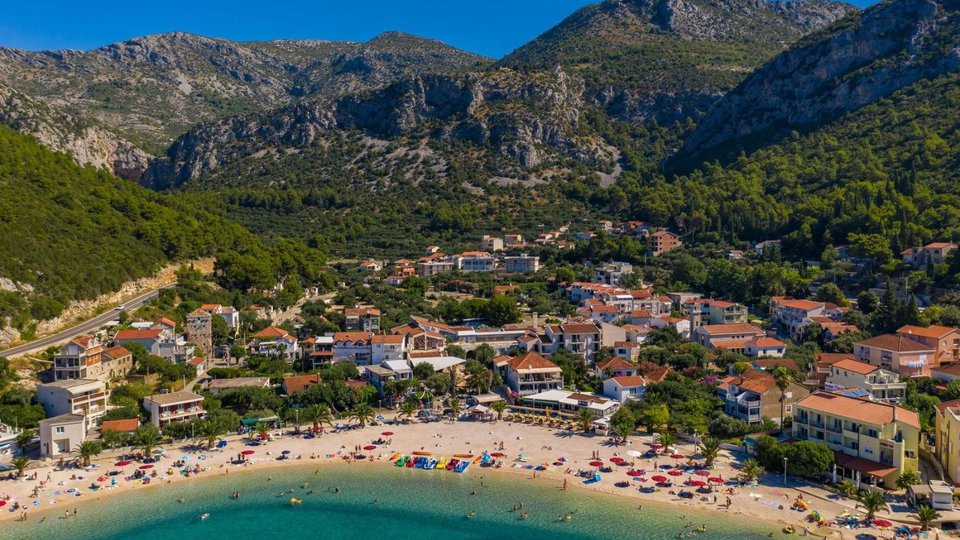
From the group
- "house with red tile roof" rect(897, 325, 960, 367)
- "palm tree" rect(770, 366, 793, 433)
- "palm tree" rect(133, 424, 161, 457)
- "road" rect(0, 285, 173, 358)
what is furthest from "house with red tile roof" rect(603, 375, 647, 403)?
"road" rect(0, 285, 173, 358)

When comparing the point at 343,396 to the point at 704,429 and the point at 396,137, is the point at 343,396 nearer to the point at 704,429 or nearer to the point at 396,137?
the point at 704,429

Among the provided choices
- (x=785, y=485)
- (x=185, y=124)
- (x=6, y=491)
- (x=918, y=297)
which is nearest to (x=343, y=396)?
(x=6, y=491)

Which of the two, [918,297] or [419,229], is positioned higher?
[419,229]

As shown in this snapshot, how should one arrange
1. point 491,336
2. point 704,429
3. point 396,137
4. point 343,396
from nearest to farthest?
point 704,429 → point 343,396 → point 491,336 → point 396,137

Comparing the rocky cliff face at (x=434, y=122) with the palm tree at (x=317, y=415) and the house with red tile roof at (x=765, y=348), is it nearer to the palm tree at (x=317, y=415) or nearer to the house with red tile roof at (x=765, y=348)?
the house with red tile roof at (x=765, y=348)

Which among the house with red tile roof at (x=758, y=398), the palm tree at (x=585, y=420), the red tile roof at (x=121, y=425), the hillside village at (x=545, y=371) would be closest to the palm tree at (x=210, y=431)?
the hillside village at (x=545, y=371)

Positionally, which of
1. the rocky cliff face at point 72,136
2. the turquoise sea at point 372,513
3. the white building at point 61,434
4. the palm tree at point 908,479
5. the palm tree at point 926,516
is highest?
the rocky cliff face at point 72,136

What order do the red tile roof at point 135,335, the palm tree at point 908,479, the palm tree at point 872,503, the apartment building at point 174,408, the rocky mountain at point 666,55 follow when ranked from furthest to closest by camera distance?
the rocky mountain at point 666,55 → the red tile roof at point 135,335 → the apartment building at point 174,408 → the palm tree at point 908,479 → the palm tree at point 872,503
